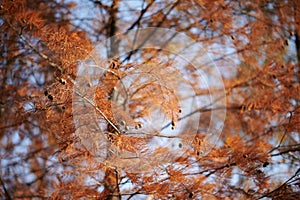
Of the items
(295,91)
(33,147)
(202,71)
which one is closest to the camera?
(295,91)

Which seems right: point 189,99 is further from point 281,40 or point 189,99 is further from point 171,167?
point 171,167

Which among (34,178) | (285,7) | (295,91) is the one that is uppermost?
(285,7)

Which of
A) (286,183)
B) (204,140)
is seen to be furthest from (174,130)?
(286,183)

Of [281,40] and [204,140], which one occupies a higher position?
[281,40]

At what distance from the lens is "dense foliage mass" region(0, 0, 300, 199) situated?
2102 mm

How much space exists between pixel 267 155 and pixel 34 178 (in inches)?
83.7

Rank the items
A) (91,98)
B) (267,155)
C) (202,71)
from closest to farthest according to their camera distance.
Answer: (91,98)
(267,155)
(202,71)

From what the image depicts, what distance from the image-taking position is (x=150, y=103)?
2646mm

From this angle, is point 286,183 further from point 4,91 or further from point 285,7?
point 4,91

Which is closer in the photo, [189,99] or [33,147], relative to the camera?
[189,99]

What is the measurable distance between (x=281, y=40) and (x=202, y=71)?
2.06 feet

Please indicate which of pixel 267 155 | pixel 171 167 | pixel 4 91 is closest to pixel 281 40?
pixel 267 155

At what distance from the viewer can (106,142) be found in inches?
81.1

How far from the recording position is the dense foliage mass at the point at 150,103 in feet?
6.89
